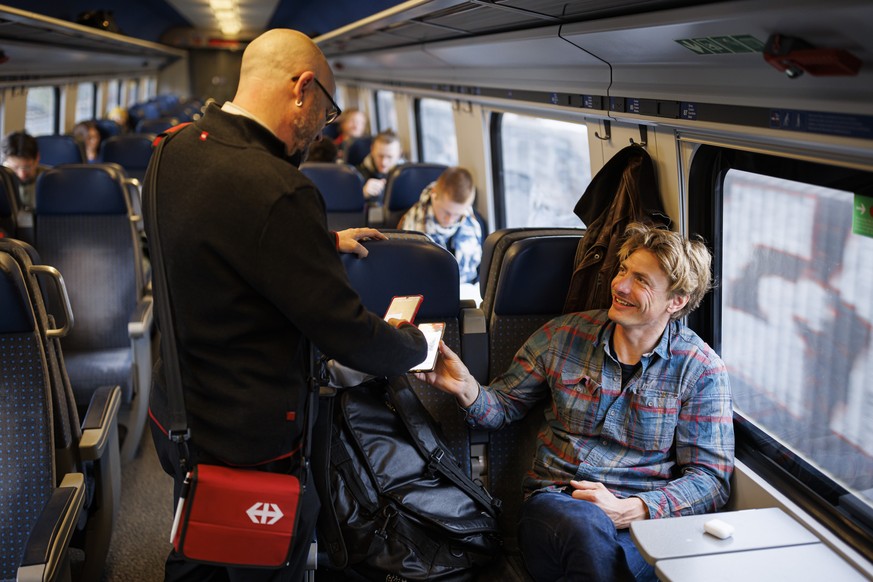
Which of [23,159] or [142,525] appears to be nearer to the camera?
A: [142,525]

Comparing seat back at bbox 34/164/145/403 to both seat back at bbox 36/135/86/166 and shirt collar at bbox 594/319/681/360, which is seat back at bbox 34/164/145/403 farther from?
seat back at bbox 36/135/86/166

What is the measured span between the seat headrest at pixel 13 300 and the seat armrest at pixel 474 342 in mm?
1404

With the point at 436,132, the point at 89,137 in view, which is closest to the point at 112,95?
the point at 89,137

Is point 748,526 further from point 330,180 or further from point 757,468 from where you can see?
point 330,180

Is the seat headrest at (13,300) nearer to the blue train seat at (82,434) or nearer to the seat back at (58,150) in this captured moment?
the blue train seat at (82,434)

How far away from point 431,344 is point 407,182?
11.4 feet

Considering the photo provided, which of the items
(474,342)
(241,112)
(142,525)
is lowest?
(142,525)

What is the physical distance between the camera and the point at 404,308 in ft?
8.33

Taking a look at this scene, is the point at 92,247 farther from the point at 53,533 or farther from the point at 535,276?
the point at 535,276

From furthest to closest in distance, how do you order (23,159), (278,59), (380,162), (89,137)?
(89,137) < (380,162) < (23,159) < (278,59)

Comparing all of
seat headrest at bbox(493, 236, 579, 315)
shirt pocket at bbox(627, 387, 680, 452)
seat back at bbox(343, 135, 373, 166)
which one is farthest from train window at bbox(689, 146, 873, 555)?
seat back at bbox(343, 135, 373, 166)

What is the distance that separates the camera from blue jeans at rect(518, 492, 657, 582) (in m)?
2.39

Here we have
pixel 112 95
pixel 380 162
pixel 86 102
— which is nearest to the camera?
pixel 380 162

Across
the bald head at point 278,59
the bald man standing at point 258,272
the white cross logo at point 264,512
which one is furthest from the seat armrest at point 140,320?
the bald head at point 278,59
